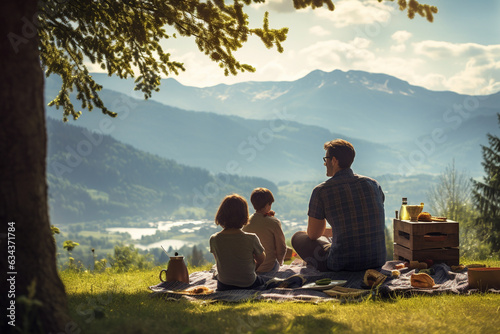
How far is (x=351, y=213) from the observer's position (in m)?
4.82

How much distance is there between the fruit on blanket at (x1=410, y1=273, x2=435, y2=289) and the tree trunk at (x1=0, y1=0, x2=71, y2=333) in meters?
3.42

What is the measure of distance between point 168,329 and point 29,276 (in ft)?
2.96

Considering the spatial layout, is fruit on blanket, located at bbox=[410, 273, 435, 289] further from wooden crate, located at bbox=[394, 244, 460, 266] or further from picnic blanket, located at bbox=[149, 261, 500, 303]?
wooden crate, located at bbox=[394, 244, 460, 266]

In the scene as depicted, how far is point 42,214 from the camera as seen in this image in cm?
263

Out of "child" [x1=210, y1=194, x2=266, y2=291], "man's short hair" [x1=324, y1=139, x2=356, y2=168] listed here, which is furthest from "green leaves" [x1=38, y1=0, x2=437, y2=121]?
"child" [x1=210, y1=194, x2=266, y2=291]

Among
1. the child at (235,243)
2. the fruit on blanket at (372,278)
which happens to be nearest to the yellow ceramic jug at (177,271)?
the child at (235,243)

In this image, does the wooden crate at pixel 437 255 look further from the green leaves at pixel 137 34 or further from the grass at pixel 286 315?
the green leaves at pixel 137 34

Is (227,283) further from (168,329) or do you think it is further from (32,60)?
(32,60)

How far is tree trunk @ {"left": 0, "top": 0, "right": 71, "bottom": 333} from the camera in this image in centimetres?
249

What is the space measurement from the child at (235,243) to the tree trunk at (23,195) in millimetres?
2030

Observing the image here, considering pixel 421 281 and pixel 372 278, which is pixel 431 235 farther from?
pixel 372 278

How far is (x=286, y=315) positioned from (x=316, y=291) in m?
1.11

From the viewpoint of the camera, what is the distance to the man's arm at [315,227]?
16.5 ft

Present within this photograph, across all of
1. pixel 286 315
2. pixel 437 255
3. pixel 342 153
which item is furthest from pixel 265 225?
pixel 437 255
